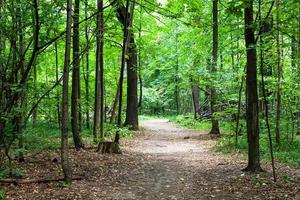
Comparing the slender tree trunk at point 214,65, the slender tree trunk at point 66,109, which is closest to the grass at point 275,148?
the slender tree trunk at point 214,65

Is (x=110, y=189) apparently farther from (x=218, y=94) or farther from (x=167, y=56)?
(x=167, y=56)

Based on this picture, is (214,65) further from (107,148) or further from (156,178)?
(156,178)

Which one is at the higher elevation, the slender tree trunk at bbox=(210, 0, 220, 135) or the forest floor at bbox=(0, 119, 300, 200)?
the slender tree trunk at bbox=(210, 0, 220, 135)

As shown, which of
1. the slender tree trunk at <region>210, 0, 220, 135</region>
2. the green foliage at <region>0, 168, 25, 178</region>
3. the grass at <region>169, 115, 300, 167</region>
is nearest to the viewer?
the green foliage at <region>0, 168, 25, 178</region>

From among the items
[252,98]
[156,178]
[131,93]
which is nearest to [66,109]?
[156,178]

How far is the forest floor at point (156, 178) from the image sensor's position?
7.50 meters

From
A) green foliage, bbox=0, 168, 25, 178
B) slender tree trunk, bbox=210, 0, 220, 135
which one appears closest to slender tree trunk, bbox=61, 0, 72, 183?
green foliage, bbox=0, 168, 25, 178

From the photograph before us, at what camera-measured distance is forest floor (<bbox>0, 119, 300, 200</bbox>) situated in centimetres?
750

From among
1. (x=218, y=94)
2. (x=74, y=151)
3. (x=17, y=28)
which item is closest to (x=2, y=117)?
(x=17, y=28)

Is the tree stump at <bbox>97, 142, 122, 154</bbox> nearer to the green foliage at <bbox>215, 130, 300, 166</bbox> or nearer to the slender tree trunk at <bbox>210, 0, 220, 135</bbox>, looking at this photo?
the green foliage at <bbox>215, 130, 300, 166</bbox>

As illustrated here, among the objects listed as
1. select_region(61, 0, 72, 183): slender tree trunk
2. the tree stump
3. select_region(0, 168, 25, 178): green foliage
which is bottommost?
select_region(0, 168, 25, 178): green foliage

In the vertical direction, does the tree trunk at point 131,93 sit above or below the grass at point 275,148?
above

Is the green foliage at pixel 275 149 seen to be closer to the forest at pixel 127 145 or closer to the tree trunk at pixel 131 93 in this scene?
the forest at pixel 127 145

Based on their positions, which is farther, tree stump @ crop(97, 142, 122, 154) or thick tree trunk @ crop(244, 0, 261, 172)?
tree stump @ crop(97, 142, 122, 154)
